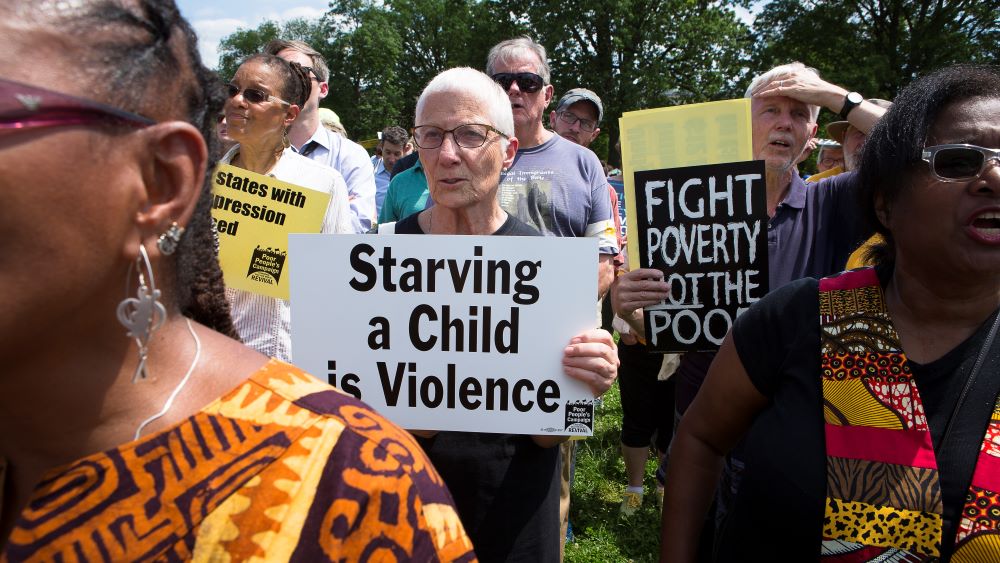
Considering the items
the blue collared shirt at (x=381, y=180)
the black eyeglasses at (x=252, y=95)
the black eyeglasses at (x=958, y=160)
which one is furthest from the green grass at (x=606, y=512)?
the blue collared shirt at (x=381, y=180)

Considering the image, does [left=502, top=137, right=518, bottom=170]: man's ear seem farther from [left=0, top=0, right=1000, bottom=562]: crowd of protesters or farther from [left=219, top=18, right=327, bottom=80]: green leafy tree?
Answer: [left=219, top=18, right=327, bottom=80]: green leafy tree

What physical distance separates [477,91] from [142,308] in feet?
5.29

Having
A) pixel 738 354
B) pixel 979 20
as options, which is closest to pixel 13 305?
pixel 738 354

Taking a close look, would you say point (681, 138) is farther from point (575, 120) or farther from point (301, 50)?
point (575, 120)

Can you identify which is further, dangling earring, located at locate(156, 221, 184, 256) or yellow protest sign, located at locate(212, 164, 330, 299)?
yellow protest sign, located at locate(212, 164, 330, 299)

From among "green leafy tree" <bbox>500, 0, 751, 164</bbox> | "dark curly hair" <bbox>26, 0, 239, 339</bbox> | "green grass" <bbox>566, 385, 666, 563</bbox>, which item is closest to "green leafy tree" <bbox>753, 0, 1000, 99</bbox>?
"green leafy tree" <bbox>500, 0, 751, 164</bbox>

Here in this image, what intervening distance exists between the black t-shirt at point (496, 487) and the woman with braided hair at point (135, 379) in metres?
1.11

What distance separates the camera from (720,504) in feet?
7.41

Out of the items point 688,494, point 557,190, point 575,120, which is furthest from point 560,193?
point 575,120

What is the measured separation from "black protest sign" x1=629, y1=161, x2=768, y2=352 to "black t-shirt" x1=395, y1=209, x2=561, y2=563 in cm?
68

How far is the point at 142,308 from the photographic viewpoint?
1022mm

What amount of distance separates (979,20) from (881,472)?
93.8 ft

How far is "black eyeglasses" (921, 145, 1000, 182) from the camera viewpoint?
1636 millimetres

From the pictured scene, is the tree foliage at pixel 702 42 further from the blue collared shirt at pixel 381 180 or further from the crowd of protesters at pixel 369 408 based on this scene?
the crowd of protesters at pixel 369 408
